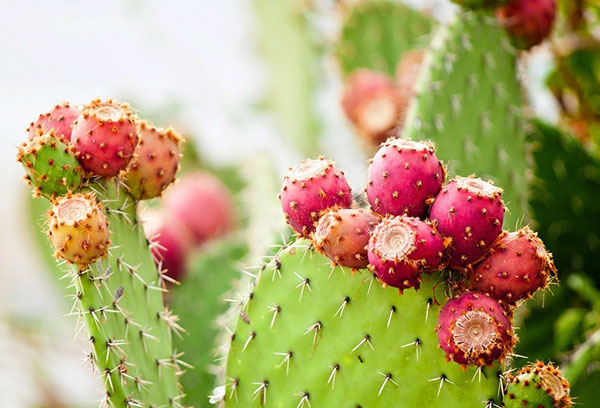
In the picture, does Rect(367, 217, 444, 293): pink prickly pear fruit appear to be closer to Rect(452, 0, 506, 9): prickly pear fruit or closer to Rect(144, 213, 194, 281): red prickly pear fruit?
Rect(452, 0, 506, 9): prickly pear fruit

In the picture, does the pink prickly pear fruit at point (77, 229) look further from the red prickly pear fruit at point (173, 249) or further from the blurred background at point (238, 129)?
the red prickly pear fruit at point (173, 249)

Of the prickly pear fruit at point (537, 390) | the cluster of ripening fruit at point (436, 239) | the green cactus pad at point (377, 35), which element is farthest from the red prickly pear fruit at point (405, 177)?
the green cactus pad at point (377, 35)

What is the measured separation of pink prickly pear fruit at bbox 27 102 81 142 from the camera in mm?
777

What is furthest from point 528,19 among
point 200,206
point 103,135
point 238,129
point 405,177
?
point 238,129

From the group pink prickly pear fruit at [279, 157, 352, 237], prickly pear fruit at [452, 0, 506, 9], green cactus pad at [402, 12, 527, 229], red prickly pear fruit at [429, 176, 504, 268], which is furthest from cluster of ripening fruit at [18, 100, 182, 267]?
prickly pear fruit at [452, 0, 506, 9]

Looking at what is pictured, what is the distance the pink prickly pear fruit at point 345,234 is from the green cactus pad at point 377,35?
1.30 meters

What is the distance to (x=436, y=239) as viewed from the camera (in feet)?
2.30

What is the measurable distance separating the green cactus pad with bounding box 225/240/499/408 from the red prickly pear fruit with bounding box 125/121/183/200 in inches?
5.7

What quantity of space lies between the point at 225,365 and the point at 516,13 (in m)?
0.71

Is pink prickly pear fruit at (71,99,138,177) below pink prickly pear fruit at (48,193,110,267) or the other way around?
the other way around

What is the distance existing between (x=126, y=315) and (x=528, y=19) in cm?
76

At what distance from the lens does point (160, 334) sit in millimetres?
912

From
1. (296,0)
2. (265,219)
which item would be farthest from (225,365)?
(296,0)

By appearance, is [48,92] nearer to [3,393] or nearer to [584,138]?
[3,393]
